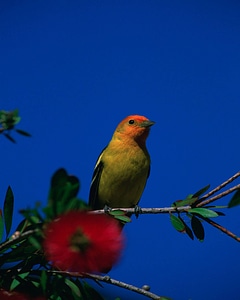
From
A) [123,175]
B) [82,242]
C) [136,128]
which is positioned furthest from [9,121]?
[136,128]

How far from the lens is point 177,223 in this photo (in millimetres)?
1923

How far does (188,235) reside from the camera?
204 cm

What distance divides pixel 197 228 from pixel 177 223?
0.12 metres

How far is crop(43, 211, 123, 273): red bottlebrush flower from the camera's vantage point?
113cm

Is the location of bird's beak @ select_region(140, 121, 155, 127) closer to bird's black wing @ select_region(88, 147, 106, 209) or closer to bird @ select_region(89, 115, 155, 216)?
bird @ select_region(89, 115, 155, 216)

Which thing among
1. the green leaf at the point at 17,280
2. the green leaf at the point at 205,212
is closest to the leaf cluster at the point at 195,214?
the green leaf at the point at 205,212

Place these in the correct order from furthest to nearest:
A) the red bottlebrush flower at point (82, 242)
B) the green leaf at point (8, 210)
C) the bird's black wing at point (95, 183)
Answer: the bird's black wing at point (95, 183) → the green leaf at point (8, 210) → the red bottlebrush flower at point (82, 242)

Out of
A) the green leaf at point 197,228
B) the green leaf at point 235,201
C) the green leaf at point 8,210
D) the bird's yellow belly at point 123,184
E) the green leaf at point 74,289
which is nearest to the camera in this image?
the green leaf at point 235,201

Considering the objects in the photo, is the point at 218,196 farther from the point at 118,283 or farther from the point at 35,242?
the point at 35,242

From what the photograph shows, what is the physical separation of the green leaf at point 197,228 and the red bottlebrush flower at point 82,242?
2.69ft

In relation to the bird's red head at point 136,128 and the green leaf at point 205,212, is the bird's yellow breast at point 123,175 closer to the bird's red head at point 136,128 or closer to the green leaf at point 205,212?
the bird's red head at point 136,128

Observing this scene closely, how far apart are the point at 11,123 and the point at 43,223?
0.94ft

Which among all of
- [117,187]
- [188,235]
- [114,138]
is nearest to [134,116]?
[114,138]

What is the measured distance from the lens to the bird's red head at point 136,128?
15.5 ft
